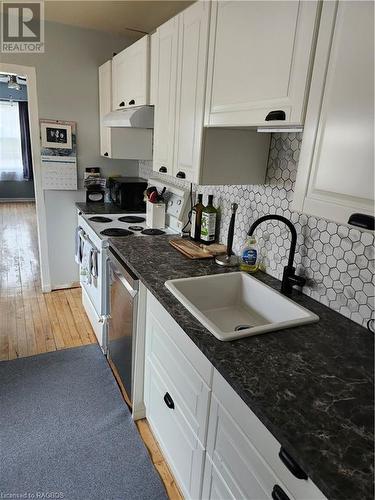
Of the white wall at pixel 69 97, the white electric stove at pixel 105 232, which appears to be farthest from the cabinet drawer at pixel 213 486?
the white wall at pixel 69 97

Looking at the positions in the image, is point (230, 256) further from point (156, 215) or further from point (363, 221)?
point (363, 221)

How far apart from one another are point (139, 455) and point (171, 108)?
1.89 metres

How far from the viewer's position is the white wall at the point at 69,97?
288 centimetres

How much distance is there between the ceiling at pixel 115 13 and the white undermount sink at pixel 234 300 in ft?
6.09

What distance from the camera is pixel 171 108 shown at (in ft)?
6.28

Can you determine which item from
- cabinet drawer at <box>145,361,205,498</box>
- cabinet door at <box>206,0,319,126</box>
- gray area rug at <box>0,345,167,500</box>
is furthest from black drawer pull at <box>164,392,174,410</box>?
cabinet door at <box>206,0,319,126</box>

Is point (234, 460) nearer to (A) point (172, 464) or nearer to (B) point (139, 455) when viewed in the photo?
(A) point (172, 464)

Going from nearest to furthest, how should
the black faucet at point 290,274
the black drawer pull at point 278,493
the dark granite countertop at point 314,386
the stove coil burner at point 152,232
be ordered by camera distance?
the dark granite countertop at point 314,386
the black drawer pull at point 278,493
the black faucet at point 290,274
the stove coil burner at point 152,232

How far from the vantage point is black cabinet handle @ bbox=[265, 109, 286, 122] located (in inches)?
43.3

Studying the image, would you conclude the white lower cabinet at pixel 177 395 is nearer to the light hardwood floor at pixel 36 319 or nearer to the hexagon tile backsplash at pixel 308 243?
the light hardwood floor at pixel 36 319

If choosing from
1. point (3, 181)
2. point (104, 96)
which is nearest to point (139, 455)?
point (104, 96)

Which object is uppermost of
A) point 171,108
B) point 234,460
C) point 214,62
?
point 214,62

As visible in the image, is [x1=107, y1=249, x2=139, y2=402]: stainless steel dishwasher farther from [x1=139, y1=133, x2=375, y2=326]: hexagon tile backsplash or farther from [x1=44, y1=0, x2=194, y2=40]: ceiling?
[x1=44, y1=0, x2=194, y2=40]: ceiling

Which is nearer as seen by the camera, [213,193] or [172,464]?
[172,464]
